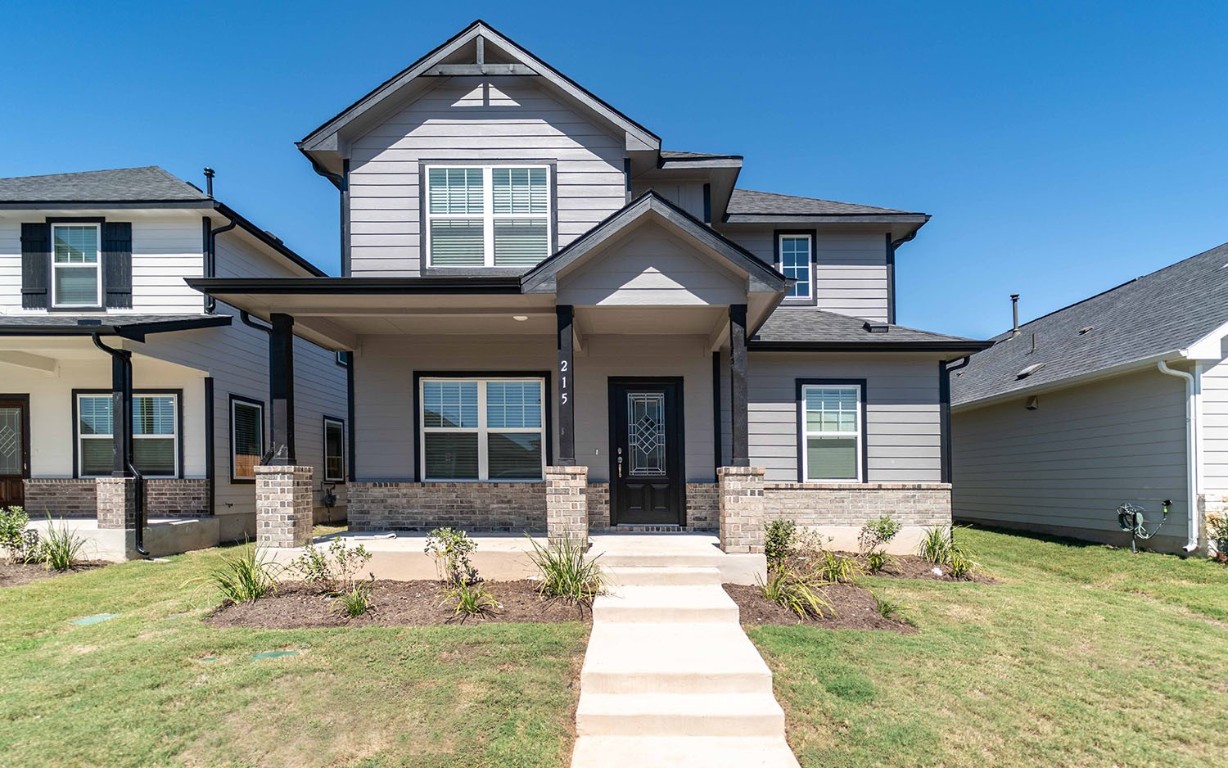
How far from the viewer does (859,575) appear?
8047 millimetres

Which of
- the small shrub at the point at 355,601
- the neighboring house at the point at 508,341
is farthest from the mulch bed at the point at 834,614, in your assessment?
the small shrub at the point at 355,601

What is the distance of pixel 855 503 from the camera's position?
10.1 metres

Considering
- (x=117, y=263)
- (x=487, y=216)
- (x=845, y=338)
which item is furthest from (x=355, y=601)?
(x=117, y=263)

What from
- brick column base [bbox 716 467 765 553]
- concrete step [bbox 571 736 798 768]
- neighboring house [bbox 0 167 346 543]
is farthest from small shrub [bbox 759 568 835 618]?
neighboring house [bbox 0 167 346 543]

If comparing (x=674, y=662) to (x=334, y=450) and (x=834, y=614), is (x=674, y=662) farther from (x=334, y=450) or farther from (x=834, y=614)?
(x=334, y=450)

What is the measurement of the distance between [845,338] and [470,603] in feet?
23.5

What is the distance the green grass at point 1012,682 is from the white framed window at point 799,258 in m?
5.89

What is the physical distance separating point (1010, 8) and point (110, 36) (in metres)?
16.7

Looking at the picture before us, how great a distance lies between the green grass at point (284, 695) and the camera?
12.7 ft

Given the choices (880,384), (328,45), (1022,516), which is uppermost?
(328,45)

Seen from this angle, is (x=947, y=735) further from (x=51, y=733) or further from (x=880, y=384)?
(x=880, y=384)

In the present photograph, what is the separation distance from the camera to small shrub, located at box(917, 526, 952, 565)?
880cm

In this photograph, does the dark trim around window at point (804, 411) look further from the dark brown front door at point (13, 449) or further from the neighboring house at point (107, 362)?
the dark brown front door at point (13, 449)

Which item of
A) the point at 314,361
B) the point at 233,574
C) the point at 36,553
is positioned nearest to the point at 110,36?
the point at 314,361
